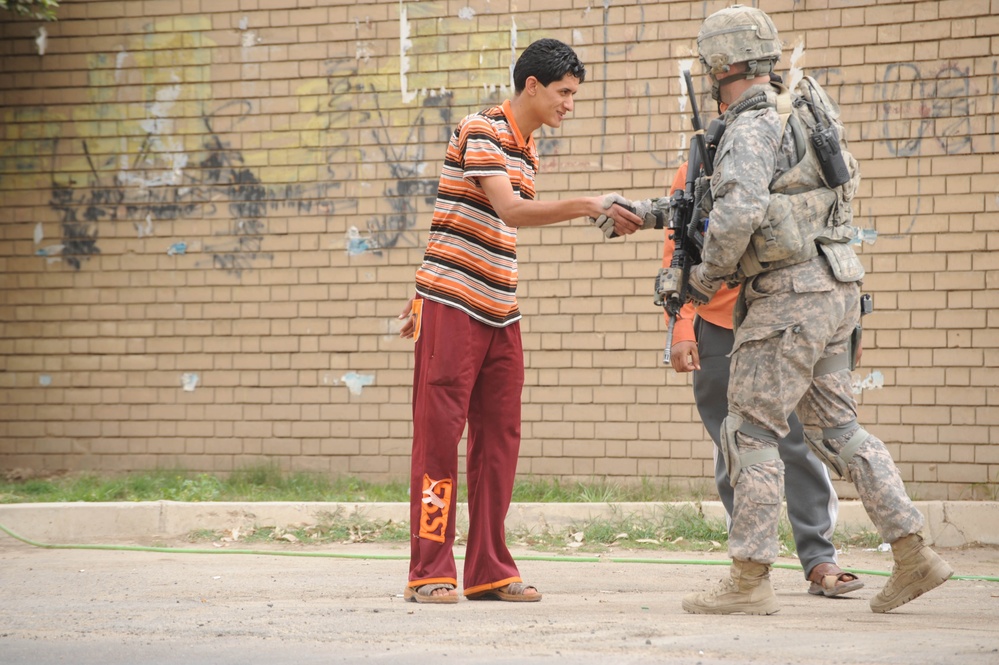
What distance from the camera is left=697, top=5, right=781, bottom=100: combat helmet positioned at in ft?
14.4

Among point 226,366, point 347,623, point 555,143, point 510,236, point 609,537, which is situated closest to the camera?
point 347,623

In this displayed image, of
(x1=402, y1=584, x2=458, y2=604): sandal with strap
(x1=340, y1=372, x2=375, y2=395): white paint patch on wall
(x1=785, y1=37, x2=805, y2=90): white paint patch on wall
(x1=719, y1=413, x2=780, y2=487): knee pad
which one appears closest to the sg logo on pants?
(x1=402, y1=584, x2=458, y2=604): sandal with strap

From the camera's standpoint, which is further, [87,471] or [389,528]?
[87,471]

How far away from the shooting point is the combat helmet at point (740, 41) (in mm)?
4395

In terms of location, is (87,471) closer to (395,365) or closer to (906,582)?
(395,365)

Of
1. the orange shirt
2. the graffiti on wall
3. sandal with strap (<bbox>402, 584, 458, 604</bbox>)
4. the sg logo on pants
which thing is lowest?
sandal with strap (<bbox>402, 584, 458, 604</bbox>)

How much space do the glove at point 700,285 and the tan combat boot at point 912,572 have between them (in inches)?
46.0

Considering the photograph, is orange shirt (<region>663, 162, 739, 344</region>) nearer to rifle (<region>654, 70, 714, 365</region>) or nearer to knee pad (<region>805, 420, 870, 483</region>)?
rifle (<region>654, 70, 714, 365</region>)

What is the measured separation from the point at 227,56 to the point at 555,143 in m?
2.61

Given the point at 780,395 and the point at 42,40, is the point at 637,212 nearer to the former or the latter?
the point at 780,395

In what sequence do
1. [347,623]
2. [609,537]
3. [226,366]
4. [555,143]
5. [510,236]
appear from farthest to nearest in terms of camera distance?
A: [226,366]
[555,143]
[609,537]
[510,236]
[347,623]

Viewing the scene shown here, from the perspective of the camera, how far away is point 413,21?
838cm

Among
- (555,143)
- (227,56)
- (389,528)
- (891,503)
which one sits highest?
(227,56)

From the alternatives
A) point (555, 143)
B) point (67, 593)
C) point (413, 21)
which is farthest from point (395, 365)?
point (67, 593)
